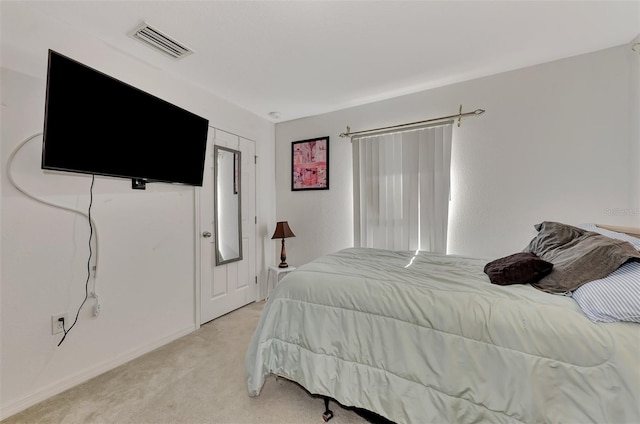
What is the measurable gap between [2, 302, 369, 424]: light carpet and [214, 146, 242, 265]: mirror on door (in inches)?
43.7

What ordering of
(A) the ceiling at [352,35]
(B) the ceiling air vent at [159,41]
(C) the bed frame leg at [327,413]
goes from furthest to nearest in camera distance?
(B) the ceiling air vent at [159,41] → (A) the ceiling at [352,35] → (C) the bed frame leg at [327,413]

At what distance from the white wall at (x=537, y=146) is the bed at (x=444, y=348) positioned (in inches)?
38.4

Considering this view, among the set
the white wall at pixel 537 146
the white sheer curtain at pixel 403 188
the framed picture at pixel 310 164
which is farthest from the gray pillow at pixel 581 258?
the framed picture at pixel 310 164

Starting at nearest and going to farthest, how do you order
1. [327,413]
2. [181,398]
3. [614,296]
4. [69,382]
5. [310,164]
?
1. [614,296]
2. [327,413]
3. [181,398]
4. [69,382]
5. [310,164]

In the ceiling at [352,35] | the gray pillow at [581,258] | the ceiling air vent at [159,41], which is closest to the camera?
the gray pillow at [581,258]

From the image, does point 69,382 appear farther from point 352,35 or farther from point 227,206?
point 352,35

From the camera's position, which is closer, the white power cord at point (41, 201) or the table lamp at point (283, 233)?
the white power cord at point (41, 201)

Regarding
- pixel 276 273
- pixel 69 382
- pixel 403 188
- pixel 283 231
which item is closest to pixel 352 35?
pixel 403 188

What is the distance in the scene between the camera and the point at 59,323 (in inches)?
67.9

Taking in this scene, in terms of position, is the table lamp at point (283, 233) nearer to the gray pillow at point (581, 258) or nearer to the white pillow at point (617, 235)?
the gray pillow at point (581, 258)

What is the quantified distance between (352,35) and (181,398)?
2756mm

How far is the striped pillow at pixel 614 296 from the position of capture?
38.9 inches

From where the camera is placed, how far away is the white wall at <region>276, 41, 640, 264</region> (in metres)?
2.04

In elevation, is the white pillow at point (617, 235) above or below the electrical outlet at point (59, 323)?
above
